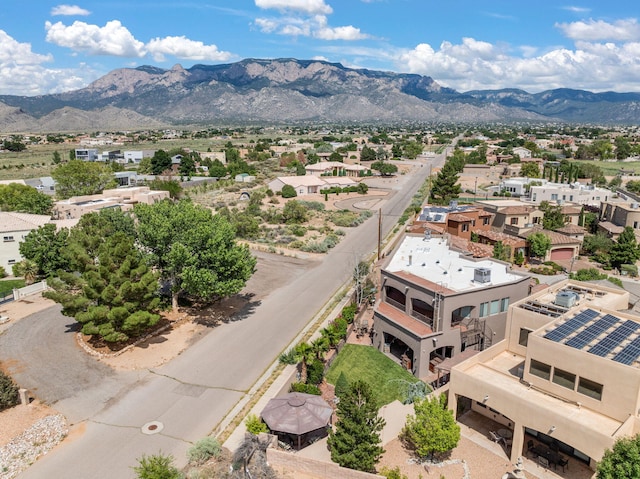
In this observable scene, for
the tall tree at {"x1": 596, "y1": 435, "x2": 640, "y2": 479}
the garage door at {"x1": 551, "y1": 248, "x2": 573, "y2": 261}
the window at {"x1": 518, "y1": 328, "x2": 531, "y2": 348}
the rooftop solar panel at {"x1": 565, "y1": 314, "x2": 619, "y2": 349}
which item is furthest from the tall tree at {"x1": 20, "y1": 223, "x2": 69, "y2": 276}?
the garage door at {"x1": 551, "y1": 248, "x2": 573, "y2": 261}

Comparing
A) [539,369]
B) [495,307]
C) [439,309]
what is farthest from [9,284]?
[539,369]

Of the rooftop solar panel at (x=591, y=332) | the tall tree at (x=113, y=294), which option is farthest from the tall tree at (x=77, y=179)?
the rooftop solar panel at (x=591, y=332)

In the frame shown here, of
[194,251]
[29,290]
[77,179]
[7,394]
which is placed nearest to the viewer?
[7,394]

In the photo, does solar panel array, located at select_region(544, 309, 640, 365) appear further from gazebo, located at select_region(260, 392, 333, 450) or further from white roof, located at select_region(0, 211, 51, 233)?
white roof, located at select_region(0, 211, 51, 233)

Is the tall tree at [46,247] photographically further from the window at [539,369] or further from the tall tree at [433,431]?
the window at [539,369]

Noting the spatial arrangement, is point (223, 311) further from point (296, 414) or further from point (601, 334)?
point (601, 334)

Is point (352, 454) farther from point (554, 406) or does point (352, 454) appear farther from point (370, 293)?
point (370, 293)
